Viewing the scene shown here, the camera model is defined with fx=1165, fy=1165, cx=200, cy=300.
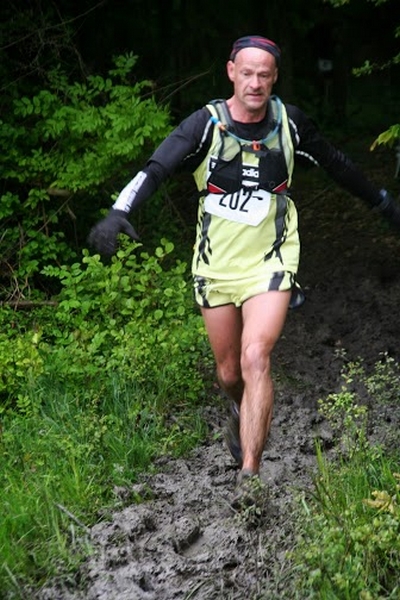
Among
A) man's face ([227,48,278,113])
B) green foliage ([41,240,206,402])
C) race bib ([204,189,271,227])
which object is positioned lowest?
green foliage ([41,240,206,402])

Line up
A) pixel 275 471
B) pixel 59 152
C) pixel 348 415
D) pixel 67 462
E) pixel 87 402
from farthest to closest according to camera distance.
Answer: pixel 59 152 < pixel 87 402 < pixel 275 471 < pixel 67 462 < pixel 348 415

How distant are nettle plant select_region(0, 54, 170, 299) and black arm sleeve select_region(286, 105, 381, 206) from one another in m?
2.51

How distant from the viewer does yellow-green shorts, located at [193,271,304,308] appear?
5.94 m

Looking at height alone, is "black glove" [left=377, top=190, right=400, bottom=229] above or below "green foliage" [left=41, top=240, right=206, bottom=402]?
above

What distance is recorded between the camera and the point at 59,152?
9.16 metres

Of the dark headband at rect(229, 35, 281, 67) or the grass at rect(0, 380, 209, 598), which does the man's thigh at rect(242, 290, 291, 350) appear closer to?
the grass at rect(0, 380, 209, 598)

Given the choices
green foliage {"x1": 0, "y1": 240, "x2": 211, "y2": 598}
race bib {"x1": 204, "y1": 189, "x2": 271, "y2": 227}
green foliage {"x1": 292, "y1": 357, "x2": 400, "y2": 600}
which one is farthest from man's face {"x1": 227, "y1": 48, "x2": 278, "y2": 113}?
green foliage {"x1": 0, "y1": 240, "x2": 211, "y2": 598}

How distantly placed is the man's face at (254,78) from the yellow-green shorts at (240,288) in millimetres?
859

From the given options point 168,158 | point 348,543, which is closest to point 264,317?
point 168,158

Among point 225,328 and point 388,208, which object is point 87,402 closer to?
point 225,328

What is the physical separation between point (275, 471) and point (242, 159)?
1.80 m

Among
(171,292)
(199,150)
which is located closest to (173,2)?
(171,292)

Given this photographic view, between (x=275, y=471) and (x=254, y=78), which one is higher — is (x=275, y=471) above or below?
below

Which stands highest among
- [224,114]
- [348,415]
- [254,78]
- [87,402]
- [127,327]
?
[254,78]
